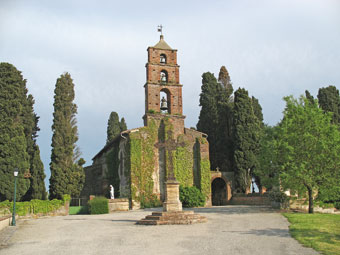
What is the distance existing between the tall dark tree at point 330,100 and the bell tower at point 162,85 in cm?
1831

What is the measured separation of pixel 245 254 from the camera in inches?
336

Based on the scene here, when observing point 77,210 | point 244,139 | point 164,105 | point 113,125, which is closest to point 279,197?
point 244,139

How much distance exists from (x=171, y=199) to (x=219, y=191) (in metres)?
20.8

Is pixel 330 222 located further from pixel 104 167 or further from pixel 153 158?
pixel 104 167

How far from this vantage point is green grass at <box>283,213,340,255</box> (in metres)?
9.23

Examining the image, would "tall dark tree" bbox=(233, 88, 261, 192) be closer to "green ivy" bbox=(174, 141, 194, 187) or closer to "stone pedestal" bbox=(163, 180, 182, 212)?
"green ivy" bbox=(174, 141, 194, 187)

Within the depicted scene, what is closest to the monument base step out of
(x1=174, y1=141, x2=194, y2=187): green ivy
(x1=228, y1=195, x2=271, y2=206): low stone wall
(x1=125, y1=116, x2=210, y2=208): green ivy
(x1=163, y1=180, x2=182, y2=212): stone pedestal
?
(x1=163, y1=180, x2=182, y2=212): stone pedestal

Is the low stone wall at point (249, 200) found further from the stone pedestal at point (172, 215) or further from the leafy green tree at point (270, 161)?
the stone pedestal at point (172, 215)

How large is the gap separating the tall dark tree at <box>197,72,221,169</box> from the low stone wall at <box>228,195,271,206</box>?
6.08 metres

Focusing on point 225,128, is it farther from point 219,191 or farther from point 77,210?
point 77,210

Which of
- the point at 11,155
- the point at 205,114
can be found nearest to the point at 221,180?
the point at 205,114

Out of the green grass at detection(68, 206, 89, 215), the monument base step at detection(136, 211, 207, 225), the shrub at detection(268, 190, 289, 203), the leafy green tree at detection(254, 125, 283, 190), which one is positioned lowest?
the green grass at detection(68, 206, 89, 215)

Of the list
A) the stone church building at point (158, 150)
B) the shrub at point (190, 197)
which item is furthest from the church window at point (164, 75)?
the shrub at point (190, 197)

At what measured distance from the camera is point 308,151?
19.5 meters
